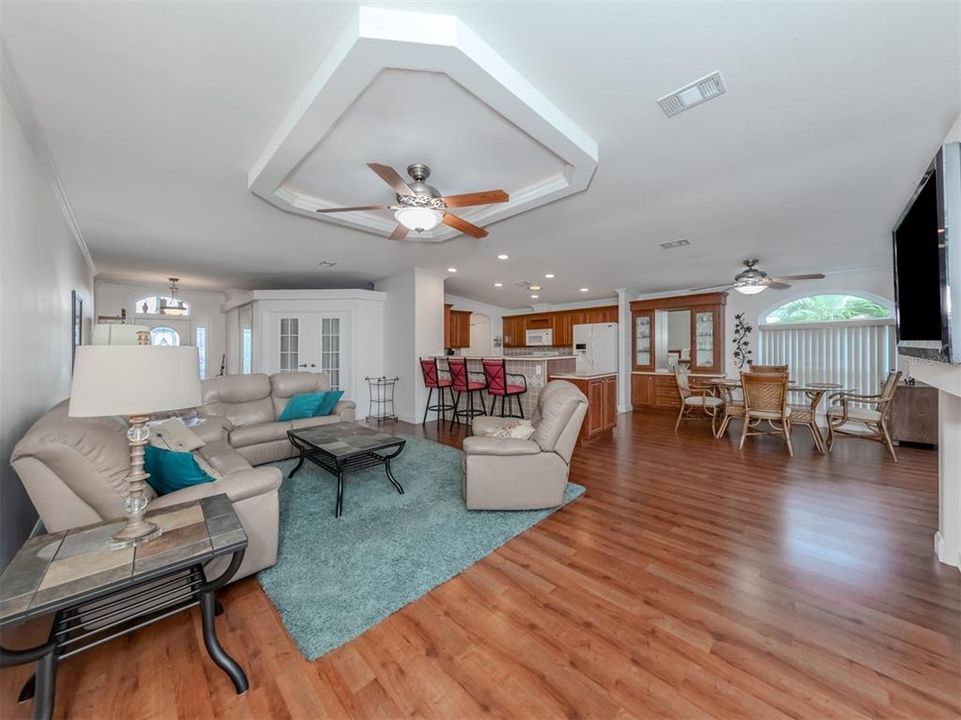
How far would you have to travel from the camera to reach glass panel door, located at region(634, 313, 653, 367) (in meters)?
7.29

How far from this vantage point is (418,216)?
2635 mm

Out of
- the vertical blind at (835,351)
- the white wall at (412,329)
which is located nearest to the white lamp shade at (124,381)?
the white wall at (412,329)

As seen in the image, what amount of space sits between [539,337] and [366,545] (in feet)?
23.4

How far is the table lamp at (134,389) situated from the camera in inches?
49.3

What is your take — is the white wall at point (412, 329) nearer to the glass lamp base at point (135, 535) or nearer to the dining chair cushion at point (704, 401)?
the dining chair cushion at point (704, 401)

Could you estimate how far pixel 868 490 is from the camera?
3.07 m

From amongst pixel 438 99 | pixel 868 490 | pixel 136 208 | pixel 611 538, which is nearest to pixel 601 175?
pixel 438 99

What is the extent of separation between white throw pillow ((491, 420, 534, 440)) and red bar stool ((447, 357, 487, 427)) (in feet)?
6.21

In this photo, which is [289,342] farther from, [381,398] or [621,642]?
[621,642]

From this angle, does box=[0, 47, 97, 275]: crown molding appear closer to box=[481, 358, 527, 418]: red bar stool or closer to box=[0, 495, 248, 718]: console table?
box=[0, 495, 248, 718]: console table

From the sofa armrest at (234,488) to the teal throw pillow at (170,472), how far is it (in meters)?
0.07

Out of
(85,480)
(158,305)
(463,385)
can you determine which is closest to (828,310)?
(463,385)

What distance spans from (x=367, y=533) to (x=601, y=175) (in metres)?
3.03

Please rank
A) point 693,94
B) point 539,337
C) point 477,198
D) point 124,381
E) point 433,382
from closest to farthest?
point 124,381 → point 693,94 → point 477,198 → point 433,382 → point 539,337
